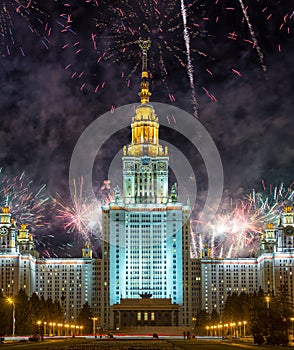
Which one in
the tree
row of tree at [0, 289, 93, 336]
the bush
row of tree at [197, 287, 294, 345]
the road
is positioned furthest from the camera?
row of tree at [0, 289, 93, 336]

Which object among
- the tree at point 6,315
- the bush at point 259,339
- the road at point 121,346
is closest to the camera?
the road at point 121,346

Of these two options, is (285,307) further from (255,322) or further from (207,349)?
(207,349)

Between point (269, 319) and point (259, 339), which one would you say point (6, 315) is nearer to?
point (269, 319)

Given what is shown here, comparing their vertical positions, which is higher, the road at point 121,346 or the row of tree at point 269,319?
the row of tree at point 269,319

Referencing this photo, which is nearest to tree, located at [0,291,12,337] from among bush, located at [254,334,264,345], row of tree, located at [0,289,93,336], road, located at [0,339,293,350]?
row of tree, located at [0,289,93,336]

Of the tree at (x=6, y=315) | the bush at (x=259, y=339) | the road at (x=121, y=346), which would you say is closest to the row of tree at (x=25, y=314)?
the tree at (x=6, y=315)

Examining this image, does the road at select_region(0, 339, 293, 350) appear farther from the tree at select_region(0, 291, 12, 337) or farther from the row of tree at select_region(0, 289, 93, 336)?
the row of tree at select_region(0, 289, 93, 336)

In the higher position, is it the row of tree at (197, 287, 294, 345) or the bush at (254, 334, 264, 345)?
the row of tree at (197, 287, 294, 345)

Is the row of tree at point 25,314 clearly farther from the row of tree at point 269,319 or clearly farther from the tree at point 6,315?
the row of tree at point 269,319

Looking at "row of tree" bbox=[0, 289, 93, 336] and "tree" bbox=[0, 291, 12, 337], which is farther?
"row of tree" bbox=[0, 289, 93, 336]

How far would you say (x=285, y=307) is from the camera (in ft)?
417

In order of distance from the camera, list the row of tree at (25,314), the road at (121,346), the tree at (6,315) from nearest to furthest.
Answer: the road at (121,346)
the tree at (6,315)
the row of tree at (25,314)

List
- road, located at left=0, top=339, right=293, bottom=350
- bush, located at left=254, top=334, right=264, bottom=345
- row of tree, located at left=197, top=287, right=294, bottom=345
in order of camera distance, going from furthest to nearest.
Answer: bush, located at left=254, top=334, right=264, bottom=345 → row of tree, located at left=197, top=287, right=294, bottom=345 → road, located at left=0, top=339, right=293, bottom=350

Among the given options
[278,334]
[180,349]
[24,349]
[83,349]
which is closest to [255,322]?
[278,334]
